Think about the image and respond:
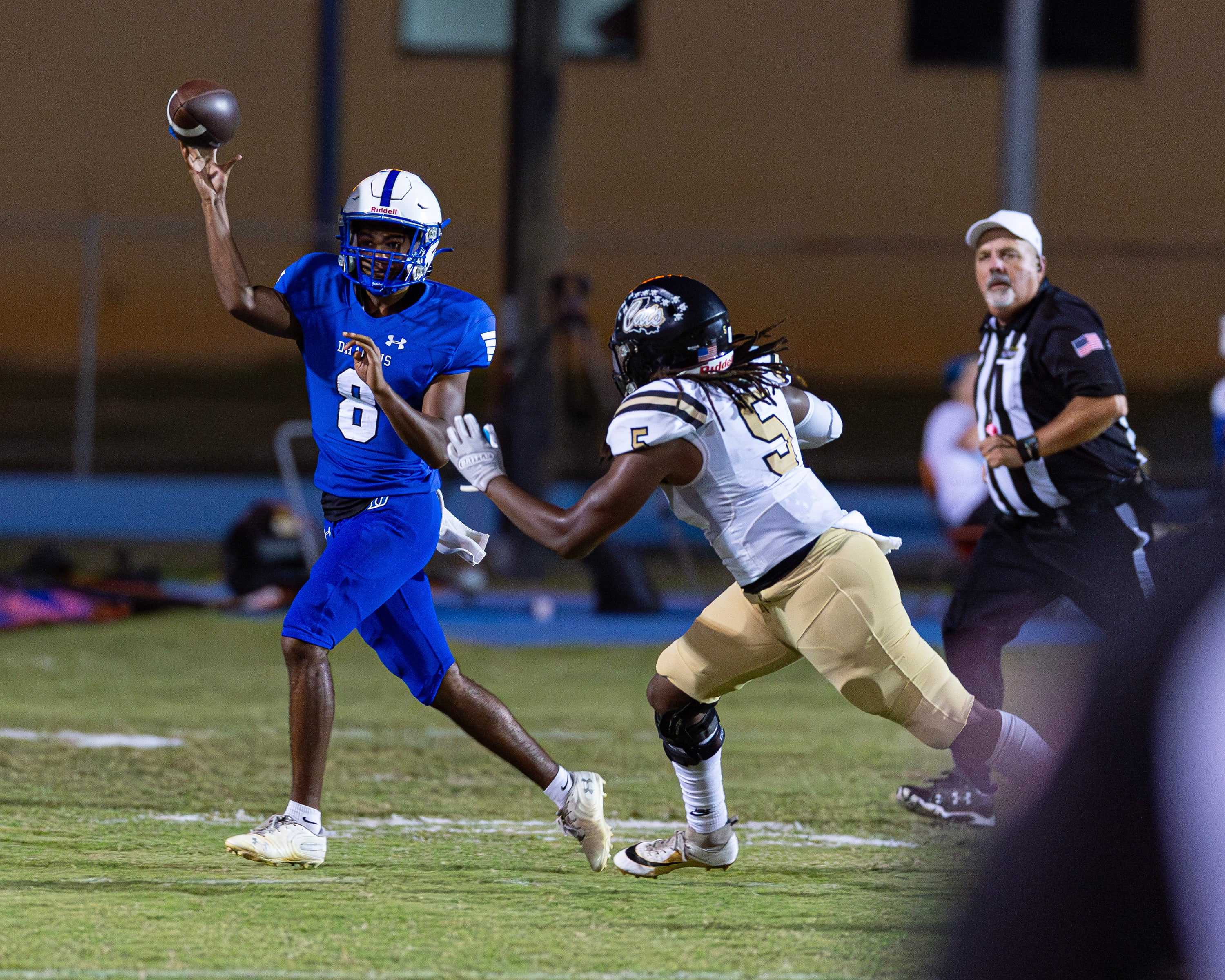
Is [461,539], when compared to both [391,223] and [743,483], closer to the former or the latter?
[391,223]

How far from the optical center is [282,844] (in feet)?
17.0

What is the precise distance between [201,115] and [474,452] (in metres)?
1.56

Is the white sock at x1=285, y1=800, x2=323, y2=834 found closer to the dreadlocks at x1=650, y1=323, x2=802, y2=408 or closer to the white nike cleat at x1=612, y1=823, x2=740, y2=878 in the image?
the white nike cleat at x1=612, y1=823, x2=740, y2=878

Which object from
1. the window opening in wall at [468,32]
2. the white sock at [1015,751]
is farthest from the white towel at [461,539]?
the window opening in wall at [468,32]

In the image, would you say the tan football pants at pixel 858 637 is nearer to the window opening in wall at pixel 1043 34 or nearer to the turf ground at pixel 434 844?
the turf ground at pixel 434 844

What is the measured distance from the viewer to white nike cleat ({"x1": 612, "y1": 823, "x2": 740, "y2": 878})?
17.7ft

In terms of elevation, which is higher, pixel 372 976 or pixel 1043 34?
pixel 1043 34

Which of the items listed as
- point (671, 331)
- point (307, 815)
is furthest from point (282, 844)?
point (671, 331)

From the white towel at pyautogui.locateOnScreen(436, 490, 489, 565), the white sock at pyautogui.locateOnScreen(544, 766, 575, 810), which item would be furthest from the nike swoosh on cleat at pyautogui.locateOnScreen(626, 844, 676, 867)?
the white towel at pyautogui.locateOnScreen(436, 490, 489, 565)

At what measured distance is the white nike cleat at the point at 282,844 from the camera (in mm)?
5172

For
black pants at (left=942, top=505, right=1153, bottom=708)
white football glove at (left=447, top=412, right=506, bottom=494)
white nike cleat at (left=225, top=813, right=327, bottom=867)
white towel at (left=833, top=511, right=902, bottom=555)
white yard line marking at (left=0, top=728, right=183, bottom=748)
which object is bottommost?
white yard line marking at (left=0, top=728, right=183, bottom=748)

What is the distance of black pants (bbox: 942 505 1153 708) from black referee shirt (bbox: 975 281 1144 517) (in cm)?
10

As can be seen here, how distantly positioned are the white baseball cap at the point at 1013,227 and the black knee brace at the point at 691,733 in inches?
80.9

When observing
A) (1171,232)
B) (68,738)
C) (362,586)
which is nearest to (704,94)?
(1171,232)
